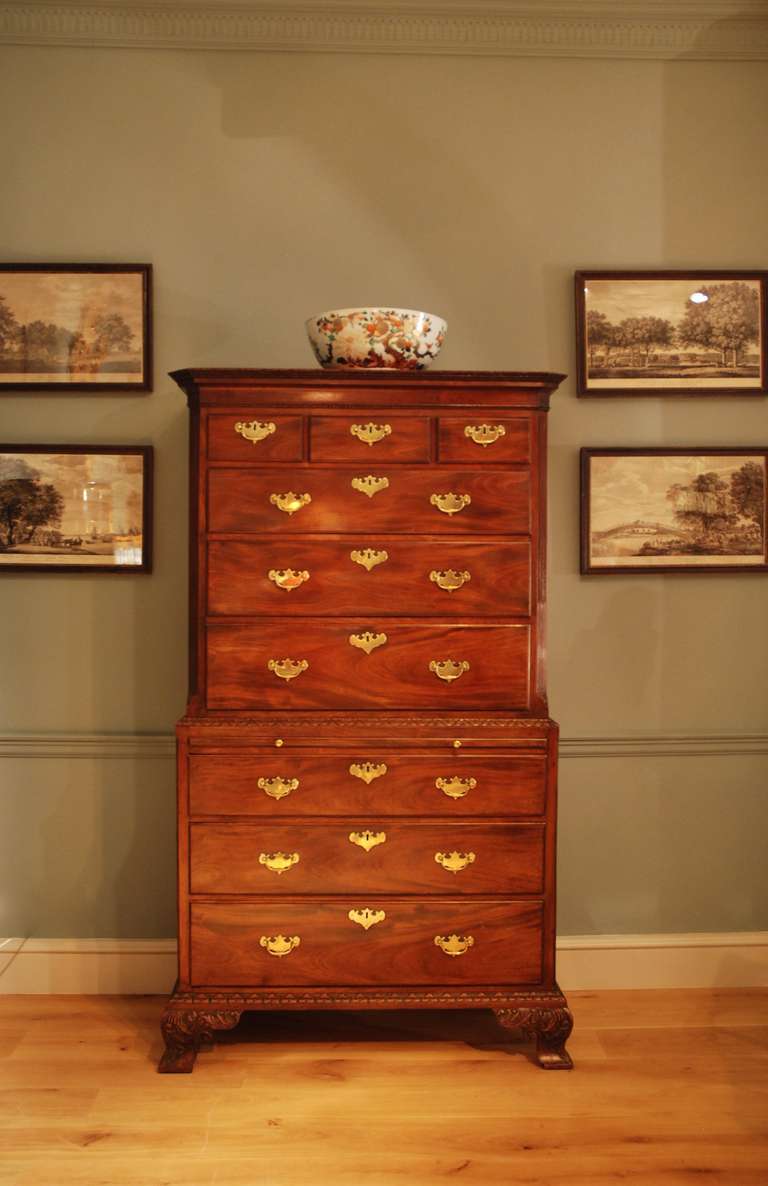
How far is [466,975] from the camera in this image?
2.79 m

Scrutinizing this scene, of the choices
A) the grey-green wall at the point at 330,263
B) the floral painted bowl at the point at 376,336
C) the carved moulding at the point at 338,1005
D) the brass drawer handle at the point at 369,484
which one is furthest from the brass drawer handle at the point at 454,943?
the floral painted bowl at the point at 376,336

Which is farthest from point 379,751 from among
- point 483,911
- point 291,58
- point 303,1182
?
point 291,58

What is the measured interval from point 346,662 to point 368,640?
0.29 ft

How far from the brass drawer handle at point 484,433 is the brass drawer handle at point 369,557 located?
0.42 metres

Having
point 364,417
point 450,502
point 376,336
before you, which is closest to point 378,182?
point 376,336

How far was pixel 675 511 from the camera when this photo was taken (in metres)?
3.37

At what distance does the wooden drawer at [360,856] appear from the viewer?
2752 millimetres

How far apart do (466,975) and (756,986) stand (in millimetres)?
1245

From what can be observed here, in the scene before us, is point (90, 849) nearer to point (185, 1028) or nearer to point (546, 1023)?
point (185, 1028)

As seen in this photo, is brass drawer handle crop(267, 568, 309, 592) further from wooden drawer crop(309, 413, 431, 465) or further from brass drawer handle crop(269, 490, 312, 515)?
wooden drawer crop(309, 413, 431, 465)

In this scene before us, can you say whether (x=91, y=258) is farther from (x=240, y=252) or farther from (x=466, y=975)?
(x=466, y=975)

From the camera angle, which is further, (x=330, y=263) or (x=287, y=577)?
(x=330, y=263)

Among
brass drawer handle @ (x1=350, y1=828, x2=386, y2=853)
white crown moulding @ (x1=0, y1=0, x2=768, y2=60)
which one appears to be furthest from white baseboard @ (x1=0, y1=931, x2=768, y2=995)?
white crown moulding @ (x1=0, y1=0, x2=768, y2=60)

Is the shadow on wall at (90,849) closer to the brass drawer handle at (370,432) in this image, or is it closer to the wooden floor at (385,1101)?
the wooden floor at (385,1101)
